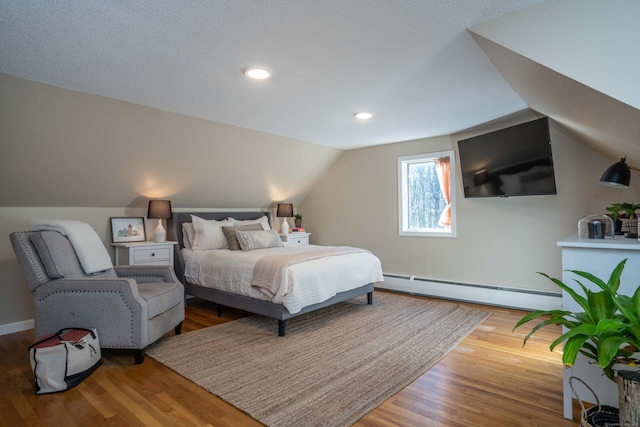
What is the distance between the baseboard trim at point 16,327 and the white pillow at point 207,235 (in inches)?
68.6

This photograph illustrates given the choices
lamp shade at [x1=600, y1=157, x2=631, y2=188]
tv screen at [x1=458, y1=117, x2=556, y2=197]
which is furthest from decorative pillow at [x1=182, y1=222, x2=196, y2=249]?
lamp shade at [x1=600, y1=157, x2=631, y2=188]

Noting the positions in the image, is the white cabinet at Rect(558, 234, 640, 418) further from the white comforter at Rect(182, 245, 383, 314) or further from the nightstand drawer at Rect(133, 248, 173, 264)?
the nightstand drawer at Rect(133, 248, 173, 264)

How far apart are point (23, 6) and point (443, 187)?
4.48 meters

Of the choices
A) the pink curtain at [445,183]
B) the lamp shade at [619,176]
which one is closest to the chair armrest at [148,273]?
the pink curtain at [445,183]

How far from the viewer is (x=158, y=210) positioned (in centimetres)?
432

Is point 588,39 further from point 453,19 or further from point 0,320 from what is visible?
point 0,320

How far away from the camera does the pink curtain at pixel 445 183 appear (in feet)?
15.9

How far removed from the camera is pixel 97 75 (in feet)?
8.73

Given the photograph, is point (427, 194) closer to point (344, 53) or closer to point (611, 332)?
point (344, 53)

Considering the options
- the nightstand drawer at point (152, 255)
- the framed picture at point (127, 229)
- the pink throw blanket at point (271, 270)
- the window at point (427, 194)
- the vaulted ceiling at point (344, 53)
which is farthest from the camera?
the window at point (427, 194)

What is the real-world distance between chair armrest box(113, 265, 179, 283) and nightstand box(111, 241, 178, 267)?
23.9 inches

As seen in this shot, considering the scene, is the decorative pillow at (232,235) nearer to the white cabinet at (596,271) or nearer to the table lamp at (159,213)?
the table lamp at (159,213)

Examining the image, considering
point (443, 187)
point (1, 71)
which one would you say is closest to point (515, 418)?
point (443, 187)

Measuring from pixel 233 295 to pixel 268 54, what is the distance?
2423 mm
